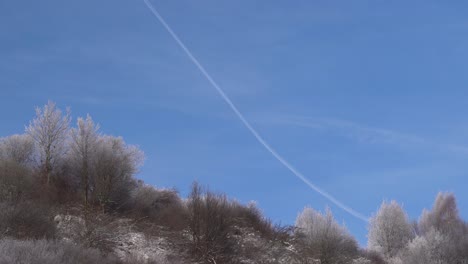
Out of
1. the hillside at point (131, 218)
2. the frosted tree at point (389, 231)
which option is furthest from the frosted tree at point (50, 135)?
the frosted tree at point (389, 231)

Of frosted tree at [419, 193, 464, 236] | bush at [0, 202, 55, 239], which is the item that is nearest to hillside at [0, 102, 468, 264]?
bush at [0, 202, 55, 239]

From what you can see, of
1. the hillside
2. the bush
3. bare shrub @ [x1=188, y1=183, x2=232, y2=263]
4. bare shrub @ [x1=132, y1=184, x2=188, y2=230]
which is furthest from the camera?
bare shrub @ [x1=132, y1=184, x2=188, y2=230]

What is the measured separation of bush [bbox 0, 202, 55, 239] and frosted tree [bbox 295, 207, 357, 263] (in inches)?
600

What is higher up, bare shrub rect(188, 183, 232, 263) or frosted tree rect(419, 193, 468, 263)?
frosted tree rect(419, 193, 468, 263)

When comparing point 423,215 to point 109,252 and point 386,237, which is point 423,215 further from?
point 109,252

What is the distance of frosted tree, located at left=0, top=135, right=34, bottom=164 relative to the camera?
38.2m

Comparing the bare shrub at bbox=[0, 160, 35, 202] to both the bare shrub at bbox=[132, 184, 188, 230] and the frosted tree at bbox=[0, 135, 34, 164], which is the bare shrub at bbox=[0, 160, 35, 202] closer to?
the frosted tree at bbox=[0, 135, 34, 164]

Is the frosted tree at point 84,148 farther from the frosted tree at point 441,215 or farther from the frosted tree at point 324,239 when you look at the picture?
the frosted tree at point 441,215

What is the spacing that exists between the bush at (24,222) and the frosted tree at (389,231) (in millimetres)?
28161

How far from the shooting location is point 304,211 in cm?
4434

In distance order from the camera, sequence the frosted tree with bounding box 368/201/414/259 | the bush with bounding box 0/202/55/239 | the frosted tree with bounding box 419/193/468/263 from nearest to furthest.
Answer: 1. the bush with bounding box 0/202/55/239
2. the frosted tree with bounding box 419/193/468/263
3. the frosted tree with bounding box 368/201/414/259

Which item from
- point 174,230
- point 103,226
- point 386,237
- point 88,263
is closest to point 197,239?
point 174,230

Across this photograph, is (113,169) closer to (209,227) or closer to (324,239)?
(209,227)

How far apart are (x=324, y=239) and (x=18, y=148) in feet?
60.1
